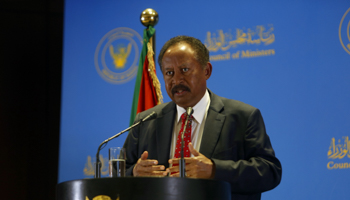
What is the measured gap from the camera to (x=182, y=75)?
8.57 feet

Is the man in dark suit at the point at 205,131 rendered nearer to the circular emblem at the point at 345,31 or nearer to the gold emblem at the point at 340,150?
the gold emblem at the point at 340,150

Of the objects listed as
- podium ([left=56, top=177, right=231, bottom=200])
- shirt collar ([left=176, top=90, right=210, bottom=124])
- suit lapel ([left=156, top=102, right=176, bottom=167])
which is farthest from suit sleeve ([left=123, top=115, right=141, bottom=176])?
podium ([left=56, top=177, right=231, bottom=200])

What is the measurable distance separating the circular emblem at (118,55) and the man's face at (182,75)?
6.06 ft

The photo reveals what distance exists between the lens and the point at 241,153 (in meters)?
2.48

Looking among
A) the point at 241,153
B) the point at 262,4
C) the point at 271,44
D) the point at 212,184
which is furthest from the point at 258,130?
the point at 262,4

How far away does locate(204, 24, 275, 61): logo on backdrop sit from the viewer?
385 cm

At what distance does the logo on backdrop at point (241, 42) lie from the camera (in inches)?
152

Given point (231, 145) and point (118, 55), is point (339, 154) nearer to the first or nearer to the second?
point (231, 145)

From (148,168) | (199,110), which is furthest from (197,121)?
(148,168)

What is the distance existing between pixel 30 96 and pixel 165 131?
2485 mm

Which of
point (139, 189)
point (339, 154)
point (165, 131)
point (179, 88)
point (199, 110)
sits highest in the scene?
point (179, 88)

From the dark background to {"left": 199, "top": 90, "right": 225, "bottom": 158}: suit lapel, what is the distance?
8.33 ft

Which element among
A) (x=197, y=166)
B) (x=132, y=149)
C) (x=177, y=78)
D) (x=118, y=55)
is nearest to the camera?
(x=197, y=166)

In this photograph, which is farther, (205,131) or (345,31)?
(345,31)
